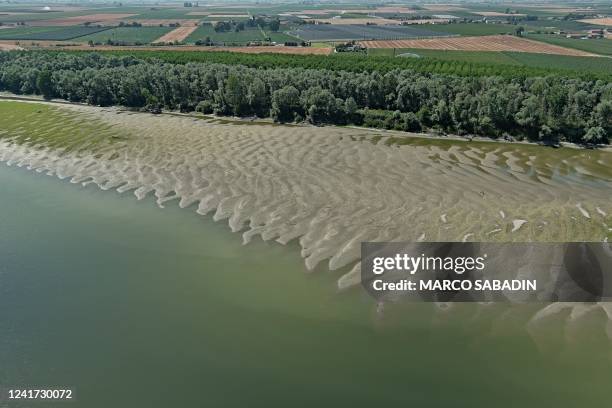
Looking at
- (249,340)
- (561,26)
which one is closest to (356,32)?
(561,26)

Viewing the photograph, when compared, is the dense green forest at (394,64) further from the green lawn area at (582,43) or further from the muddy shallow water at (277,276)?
the muddy shallow water at (277,276)

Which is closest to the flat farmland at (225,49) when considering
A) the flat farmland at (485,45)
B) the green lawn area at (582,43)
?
the flat farmland at (485,45)

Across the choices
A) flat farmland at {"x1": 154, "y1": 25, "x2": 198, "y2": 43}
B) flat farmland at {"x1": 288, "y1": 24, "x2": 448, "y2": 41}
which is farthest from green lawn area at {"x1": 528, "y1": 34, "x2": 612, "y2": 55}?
flat farmland at {"x1": 154, "y1": 25, "x2": 198, "y2": 43}

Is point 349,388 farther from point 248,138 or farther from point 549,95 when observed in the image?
point 549,95

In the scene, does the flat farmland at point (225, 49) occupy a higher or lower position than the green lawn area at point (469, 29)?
lower

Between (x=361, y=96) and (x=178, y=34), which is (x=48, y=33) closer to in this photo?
(x=178, y=34)

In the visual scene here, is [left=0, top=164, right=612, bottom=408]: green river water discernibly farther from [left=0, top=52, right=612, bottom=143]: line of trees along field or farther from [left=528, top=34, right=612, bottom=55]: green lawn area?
[left=528, top=34, right=612, bottom=55]: green lawn area

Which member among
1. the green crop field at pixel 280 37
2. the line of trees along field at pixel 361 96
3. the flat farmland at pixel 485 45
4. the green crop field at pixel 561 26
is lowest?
the line of trees along field at pixel 361 96
